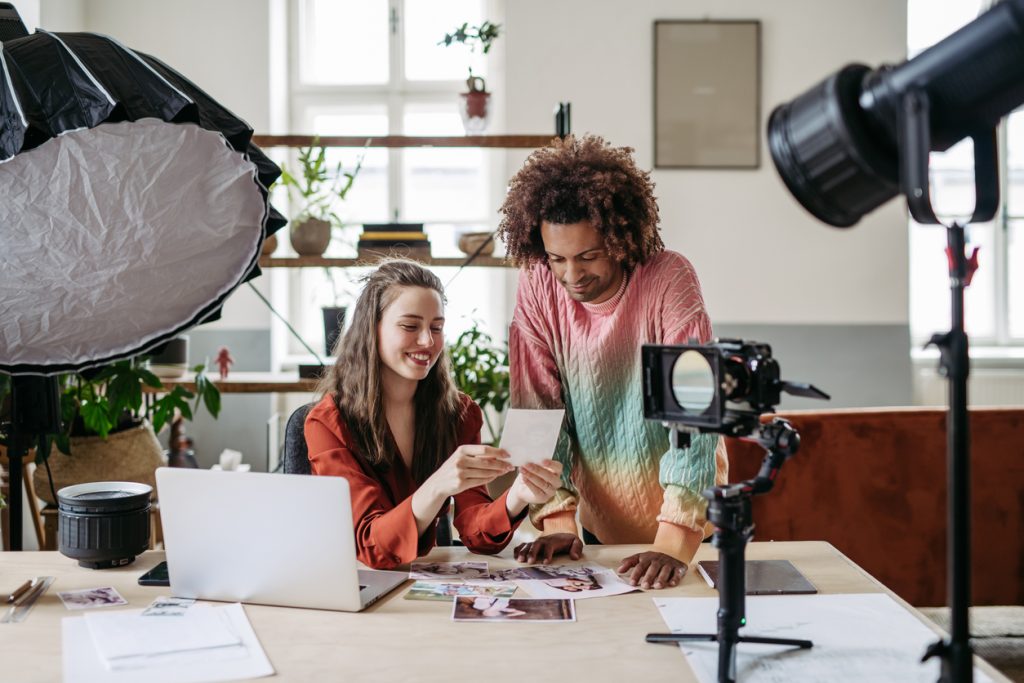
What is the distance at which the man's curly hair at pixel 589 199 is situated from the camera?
5.39 feet

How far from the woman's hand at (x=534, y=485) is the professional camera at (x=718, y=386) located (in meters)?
0.33

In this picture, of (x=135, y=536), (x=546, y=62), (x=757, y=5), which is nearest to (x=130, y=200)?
(x=135, y=536)

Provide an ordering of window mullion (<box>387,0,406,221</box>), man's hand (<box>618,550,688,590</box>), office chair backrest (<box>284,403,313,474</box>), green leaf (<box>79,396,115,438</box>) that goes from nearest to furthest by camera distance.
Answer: man's hand (<box>618,550,688,590</box>)
office chair backrest (<box>284,403,313,474</box>)
green leaf (<box>79,396,115,438</box>)
window mullion (<box>387,0,406,221</box>)

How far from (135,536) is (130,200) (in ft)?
1.78

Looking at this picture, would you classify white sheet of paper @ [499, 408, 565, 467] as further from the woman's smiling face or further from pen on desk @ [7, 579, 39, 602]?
pen on desk @ [7, 579, 39, 602]

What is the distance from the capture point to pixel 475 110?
3.46 m

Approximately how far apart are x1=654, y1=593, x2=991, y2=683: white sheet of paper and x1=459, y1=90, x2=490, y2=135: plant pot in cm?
251

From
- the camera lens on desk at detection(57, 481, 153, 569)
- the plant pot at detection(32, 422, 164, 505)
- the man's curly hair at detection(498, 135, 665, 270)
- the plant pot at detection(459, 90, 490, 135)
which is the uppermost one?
the plant pot at detection(459, 90, 490, 135)

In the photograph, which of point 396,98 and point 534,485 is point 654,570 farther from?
point 396,98

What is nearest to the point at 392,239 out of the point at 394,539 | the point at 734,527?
the point at 394,539

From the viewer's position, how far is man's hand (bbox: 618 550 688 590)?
1333mm

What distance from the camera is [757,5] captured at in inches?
170

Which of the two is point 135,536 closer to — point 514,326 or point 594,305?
point 514,326

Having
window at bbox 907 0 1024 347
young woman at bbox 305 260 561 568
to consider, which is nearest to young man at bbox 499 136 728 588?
young woman at bbox 305 260 561 568
